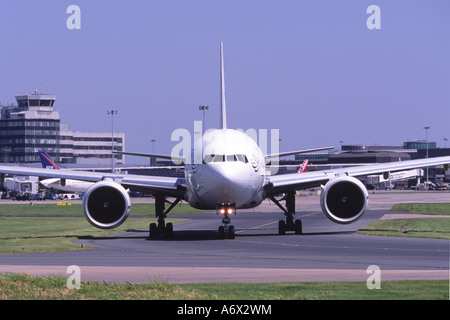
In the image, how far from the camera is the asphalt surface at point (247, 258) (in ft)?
78.8

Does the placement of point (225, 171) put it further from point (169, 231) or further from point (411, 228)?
point (411, 228)

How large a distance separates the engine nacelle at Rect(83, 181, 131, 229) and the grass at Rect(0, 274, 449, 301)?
550 inches

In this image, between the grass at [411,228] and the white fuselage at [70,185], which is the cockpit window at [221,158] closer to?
the grass at [411,228]

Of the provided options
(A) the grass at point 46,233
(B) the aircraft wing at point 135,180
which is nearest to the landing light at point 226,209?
(B) the aircraft wing at point 135,180

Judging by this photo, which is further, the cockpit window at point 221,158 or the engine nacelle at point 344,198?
the engine nacelle at point 344,198

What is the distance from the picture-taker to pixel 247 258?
29.6 meters

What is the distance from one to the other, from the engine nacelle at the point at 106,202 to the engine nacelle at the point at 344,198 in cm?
856

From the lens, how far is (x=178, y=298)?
18516 mm

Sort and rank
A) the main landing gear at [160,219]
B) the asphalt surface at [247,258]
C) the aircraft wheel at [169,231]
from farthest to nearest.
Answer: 1. the aircraft wheel at [169,231]
2. the main landing gear at [160,219]
3. the asphalt surface at [247,258]

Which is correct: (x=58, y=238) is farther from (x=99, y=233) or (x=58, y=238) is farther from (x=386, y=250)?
(x=386, y=250)

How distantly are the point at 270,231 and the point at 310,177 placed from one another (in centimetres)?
697

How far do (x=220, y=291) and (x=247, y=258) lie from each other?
366 inches

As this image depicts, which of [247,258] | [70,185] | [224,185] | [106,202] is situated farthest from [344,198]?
[70,185]
